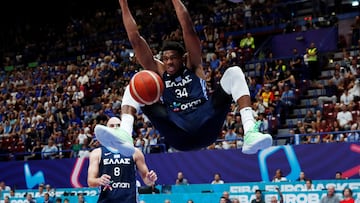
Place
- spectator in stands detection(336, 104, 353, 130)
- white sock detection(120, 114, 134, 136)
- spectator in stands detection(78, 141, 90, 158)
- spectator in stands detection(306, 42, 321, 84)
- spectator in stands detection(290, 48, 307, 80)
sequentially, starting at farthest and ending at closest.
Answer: spectator in stands detection(78, 141, 90, 158) < spectator in stands detection(306, 42, 321, 84) < spectator in stands detection(290, 48, 307, 80) < spectator in stands detection(336, 104, 353, 130) < white sock detection(120, 114, 134, 136)

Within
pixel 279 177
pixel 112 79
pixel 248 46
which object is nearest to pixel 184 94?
pixel 279 177

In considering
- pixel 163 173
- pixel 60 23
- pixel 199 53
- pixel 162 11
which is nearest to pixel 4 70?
pixel 60 23

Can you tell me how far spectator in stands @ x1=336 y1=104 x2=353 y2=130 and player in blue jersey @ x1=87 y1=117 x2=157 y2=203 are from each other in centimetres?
917

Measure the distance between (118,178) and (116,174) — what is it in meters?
0.08

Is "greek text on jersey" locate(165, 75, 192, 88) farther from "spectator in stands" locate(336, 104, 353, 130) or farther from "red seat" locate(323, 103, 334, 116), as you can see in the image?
"red seat" locate(323, 103, 334, 116)

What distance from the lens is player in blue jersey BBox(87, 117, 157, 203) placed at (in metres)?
8.61

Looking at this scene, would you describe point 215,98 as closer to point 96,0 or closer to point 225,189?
point 225,189

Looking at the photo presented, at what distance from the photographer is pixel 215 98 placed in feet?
21.6

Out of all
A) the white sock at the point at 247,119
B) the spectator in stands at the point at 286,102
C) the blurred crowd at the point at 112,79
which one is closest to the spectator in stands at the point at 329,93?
the blurred crowd at the point at 112,79

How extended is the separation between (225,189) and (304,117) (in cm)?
407

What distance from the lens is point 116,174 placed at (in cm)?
876

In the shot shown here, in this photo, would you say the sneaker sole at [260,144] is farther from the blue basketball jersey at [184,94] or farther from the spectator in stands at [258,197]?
the spectator in stands at [258,197]

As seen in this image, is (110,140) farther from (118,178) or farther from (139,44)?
(118,178)

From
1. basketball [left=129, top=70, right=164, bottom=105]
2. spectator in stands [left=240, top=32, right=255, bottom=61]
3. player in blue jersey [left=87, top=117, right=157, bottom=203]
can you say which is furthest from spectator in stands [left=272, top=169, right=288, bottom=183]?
basketball [left=129, top=70, right=164, bottom=105]
